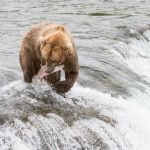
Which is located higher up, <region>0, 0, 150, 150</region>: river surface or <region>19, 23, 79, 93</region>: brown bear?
<region>19, 23, 79, 93</region>: brown bear

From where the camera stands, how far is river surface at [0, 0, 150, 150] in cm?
733

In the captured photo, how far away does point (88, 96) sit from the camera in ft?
29.8

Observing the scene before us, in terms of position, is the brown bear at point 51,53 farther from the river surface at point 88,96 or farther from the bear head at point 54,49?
the river surface at point 88,96

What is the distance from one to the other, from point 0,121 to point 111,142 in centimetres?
153

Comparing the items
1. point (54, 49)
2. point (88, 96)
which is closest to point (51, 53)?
point (54, 49)

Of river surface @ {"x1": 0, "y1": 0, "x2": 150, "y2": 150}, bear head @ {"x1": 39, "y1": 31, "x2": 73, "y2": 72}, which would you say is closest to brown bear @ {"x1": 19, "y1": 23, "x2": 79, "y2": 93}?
bear head @ {"x1": 39, "y1": 31, "x2": 73, "y2": 72}

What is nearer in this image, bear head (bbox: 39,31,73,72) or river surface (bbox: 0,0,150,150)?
bear head (bbox: 39,31,73,72)

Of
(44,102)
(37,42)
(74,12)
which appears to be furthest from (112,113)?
(74,12)

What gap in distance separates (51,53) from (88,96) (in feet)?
6.94

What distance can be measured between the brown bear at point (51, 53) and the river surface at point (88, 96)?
275 mm

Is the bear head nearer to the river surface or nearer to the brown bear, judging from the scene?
the brown bear

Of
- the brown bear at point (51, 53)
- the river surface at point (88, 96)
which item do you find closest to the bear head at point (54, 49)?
the brown bear at point (51, 53)

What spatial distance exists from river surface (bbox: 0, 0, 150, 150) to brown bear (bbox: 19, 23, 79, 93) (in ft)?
0.90

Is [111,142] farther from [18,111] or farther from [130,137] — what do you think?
[18,111]
